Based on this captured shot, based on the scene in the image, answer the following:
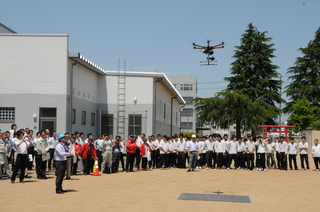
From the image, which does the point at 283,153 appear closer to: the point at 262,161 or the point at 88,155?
the point at 262,161

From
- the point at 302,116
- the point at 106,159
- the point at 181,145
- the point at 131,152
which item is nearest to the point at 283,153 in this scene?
the point at 181,145

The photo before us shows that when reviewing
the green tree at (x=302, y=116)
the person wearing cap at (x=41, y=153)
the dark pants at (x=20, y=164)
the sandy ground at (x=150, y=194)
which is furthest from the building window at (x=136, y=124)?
the green tree at (x=302, y=116)

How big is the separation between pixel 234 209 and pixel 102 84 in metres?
24.8

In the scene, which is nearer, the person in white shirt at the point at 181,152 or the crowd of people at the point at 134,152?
the crowd of people at the point at 134,152

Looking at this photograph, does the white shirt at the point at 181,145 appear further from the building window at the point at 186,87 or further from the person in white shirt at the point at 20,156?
the building window at the point at 186,87

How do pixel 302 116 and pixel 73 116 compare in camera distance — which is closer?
pixel 73 116

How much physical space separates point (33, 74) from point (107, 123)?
29.8 ft

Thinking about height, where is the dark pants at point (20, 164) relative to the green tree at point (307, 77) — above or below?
below

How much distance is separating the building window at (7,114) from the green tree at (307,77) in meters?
36.8

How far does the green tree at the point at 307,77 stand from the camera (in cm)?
5216

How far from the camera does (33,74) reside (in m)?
25.5

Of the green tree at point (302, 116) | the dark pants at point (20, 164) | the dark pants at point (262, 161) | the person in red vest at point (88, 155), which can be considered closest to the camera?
the dark pants at point (20, 164)

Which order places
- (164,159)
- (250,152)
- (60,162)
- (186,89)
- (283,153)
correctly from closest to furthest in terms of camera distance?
1. (60,162)
2. (250,152)
3. (283,153)
4. (164,159)
5. (186,89)

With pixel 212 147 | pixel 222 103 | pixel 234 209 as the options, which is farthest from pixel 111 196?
pixel 222 103
